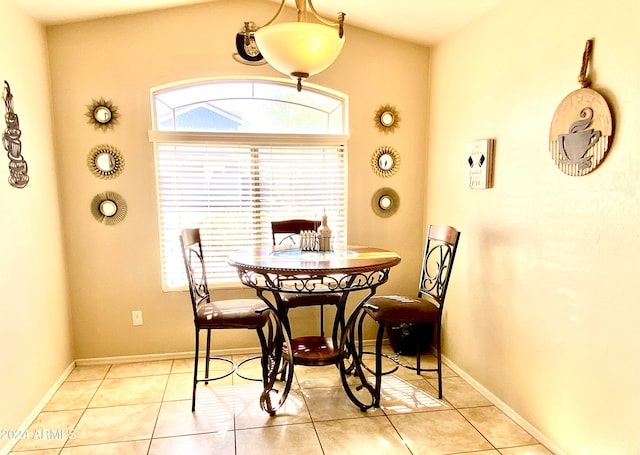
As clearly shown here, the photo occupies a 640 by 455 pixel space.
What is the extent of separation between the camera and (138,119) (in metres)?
2.88

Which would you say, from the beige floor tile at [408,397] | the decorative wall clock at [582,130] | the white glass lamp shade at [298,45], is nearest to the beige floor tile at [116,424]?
the beige floor tile at [408,397]

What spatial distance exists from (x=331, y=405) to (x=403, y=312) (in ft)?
2.37

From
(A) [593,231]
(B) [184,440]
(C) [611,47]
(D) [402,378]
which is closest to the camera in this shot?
(C) [611,47]

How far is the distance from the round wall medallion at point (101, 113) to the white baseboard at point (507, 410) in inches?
119

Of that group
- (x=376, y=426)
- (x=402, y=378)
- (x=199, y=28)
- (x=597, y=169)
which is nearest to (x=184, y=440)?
(x=376, y=426)

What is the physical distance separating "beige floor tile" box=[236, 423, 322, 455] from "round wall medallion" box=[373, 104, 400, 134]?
221 centimetres

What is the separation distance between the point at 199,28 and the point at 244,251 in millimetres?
1677

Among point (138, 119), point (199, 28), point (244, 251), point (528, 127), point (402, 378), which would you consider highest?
point (199, 28)

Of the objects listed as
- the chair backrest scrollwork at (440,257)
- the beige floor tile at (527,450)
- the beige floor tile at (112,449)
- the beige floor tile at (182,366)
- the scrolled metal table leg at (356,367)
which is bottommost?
the beige floor tile at (527,450)

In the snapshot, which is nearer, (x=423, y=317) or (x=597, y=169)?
(x=597, y=169)

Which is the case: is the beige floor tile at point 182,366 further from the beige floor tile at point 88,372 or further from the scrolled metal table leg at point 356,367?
the scrolled metal table leg at point 356,367

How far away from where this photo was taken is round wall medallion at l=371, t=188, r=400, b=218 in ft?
10.7

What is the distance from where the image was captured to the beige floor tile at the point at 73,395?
96.3 inches

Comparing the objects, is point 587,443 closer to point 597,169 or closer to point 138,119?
point 597,169
